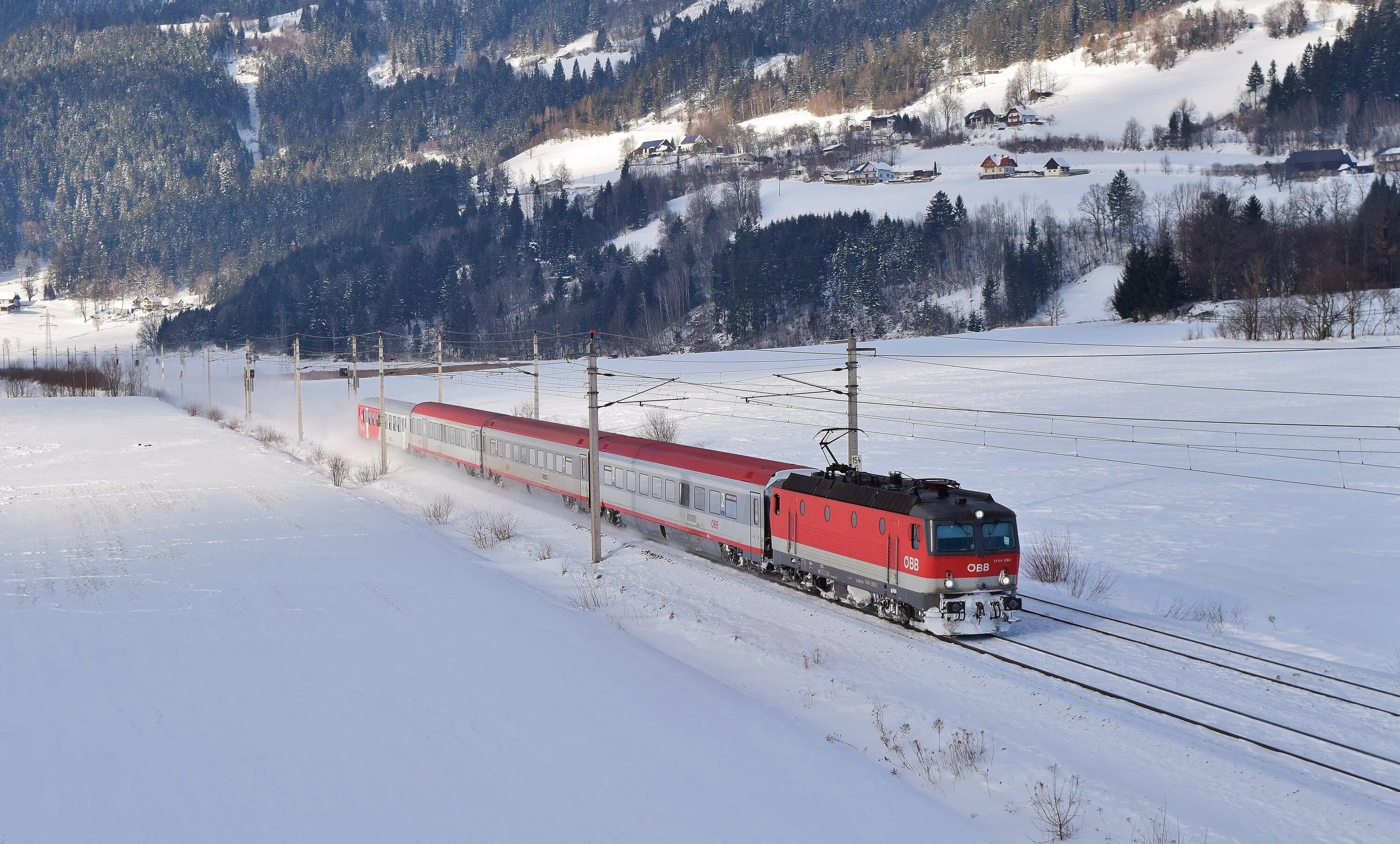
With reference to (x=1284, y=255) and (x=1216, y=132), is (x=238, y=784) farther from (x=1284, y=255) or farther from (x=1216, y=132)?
(x=1216, y=132)

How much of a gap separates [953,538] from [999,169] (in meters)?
155

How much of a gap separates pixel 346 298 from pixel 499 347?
38.6 metres

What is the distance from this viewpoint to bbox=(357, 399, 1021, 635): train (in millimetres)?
20297

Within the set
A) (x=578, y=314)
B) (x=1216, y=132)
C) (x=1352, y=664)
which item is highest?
(x=1216, y=132)

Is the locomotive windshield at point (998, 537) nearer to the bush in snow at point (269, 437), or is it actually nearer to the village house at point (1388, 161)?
the bush in snow at point (269, 437)

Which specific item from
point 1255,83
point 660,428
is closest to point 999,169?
point 1255,83

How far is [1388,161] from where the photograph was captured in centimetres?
14850

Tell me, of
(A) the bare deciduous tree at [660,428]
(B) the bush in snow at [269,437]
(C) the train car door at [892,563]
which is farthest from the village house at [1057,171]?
(C) the train car door at [892,563]

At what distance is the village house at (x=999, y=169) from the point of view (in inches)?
6378

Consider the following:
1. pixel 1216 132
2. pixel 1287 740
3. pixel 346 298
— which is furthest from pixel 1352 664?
pixel 1216 132

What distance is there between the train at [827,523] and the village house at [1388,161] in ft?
495

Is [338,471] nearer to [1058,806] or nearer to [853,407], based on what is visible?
[853,407]

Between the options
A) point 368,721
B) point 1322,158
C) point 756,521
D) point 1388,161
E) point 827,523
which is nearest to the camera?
point 368,721

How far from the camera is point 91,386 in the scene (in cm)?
10656
